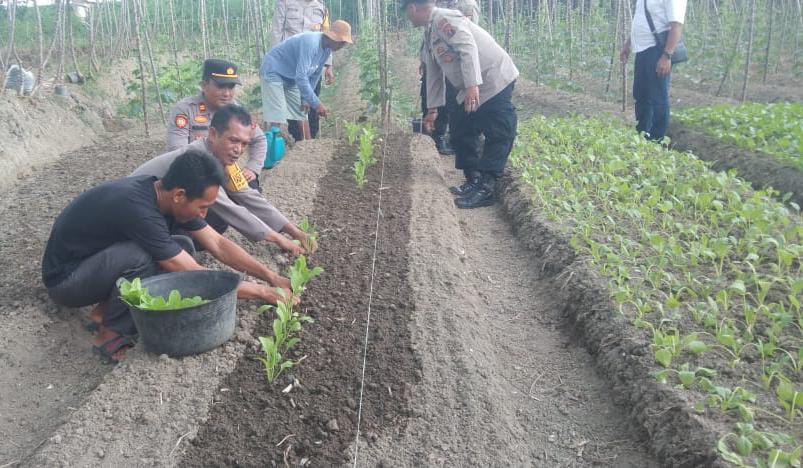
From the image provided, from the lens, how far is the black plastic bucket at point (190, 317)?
2.68m

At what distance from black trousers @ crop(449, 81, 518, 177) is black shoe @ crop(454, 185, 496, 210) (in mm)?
186

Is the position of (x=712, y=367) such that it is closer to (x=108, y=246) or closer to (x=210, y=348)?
(x=210, y=348)

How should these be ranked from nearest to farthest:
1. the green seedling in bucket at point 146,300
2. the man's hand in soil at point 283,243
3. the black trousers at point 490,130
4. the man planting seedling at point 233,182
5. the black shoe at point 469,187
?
the green seedling in bucket at point 146,300 < the man planting seedling at point 233,182 < the man's hand in soil at point 283,243 < the black trousers at point 490,130 < the black shoe at point 469,187

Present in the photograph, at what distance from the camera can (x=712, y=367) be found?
255cm

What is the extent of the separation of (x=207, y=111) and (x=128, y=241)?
1840 mm

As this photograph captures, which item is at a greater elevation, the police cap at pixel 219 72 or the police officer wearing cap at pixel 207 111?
the police cap at pixel 219 72

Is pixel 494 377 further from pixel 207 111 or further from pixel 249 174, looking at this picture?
pixel 207 111

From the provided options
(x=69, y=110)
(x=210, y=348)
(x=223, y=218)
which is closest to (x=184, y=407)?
(x=210, y=348)

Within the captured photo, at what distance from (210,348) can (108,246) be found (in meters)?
0.78

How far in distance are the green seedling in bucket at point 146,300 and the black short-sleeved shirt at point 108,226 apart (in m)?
0.32

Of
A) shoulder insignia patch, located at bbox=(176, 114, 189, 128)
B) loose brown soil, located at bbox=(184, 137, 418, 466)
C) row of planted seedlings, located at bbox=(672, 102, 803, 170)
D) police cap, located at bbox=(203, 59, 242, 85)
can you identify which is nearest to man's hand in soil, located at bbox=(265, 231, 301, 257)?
loose brown soil, located at bbox=(184, 137, 418, 466)

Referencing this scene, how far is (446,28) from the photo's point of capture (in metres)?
5.17

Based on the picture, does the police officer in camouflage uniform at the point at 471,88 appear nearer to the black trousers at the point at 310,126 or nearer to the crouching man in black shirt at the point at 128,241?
the black trousers at the point at 310,126

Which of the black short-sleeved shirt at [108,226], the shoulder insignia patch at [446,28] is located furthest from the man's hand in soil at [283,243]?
the shoulder insignia patch at [446,28]
